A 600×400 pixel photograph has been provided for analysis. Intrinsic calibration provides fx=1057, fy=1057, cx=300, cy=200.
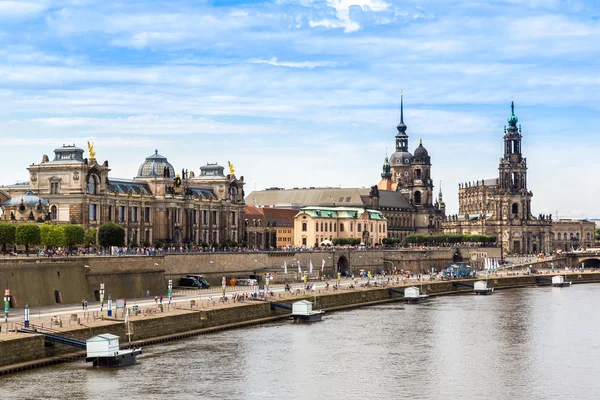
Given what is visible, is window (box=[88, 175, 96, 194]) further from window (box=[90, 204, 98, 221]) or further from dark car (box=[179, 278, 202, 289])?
dark car (box=[179, 278, 202, 289])

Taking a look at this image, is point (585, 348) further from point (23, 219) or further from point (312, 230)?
point (312, 230)

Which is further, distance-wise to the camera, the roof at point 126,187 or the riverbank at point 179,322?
the roof at point 126,187

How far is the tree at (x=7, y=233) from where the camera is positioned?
9456 centimetres

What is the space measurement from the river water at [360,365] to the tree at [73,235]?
84.4 feet

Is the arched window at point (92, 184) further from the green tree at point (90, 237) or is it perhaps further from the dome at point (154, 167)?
the dome at point (154, 167)

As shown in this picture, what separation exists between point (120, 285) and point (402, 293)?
3876 cm

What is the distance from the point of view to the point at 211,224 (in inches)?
5630

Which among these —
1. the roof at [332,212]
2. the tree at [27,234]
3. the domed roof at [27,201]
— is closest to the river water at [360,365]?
the tree at [27,234]

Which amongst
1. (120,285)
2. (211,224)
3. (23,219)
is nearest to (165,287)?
(120,285)

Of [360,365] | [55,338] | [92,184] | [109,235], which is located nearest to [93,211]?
[92,184]

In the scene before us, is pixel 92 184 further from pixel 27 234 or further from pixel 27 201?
pixel 27 234

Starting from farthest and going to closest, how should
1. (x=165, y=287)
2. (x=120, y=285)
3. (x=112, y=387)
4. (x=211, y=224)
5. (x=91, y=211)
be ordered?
(x=211, y=224) → (x=91, y=211) → (x=165, y=287) → (x=120, y=285) → (x=112, y=387)

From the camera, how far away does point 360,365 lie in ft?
218

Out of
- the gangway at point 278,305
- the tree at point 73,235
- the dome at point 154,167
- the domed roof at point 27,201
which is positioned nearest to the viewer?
the gangway at point 278,305
